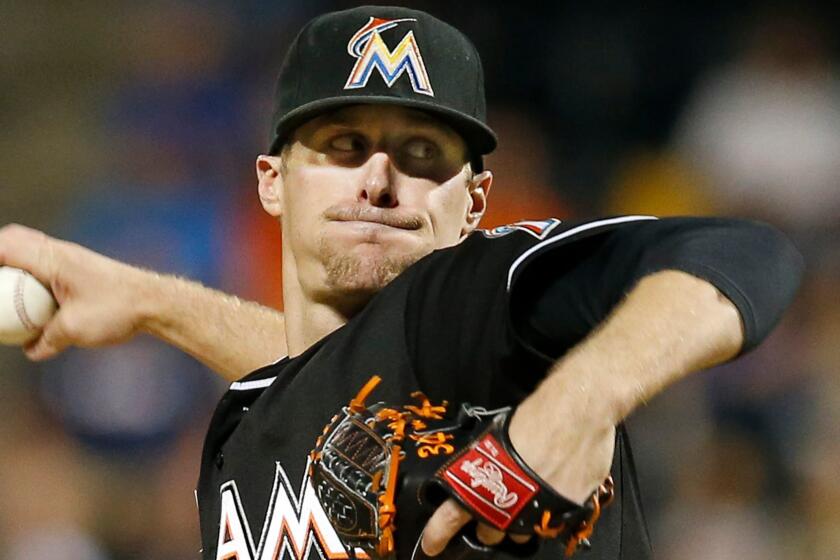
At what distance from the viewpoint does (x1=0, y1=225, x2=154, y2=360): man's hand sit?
2.53m

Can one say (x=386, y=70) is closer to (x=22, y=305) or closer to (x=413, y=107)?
(x=413, y=107)

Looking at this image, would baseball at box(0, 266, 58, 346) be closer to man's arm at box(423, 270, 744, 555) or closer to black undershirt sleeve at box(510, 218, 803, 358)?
black undershirt sleeve at box(510, 218, 803, 358)

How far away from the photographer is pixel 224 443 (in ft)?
6.67

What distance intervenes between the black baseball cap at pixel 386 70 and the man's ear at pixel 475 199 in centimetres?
10

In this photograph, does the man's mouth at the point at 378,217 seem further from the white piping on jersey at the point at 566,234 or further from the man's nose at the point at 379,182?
the white piping on jersey at the point at 566,234

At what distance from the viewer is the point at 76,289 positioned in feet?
8.39

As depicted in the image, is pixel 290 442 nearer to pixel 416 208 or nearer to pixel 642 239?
pixel 416 208

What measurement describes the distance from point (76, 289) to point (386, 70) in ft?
3.47

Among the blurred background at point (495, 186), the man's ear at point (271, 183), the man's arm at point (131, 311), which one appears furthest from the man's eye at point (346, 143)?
the blurred background at point (495, 186)

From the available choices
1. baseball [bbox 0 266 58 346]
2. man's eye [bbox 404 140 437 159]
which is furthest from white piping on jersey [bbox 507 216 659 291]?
baseball [bbox 0 266 58 346]

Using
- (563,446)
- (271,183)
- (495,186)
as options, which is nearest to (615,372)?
(563,446)

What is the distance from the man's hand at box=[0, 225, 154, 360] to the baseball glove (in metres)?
1.20

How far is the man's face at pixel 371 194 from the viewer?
1.85m

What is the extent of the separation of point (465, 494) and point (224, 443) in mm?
962
